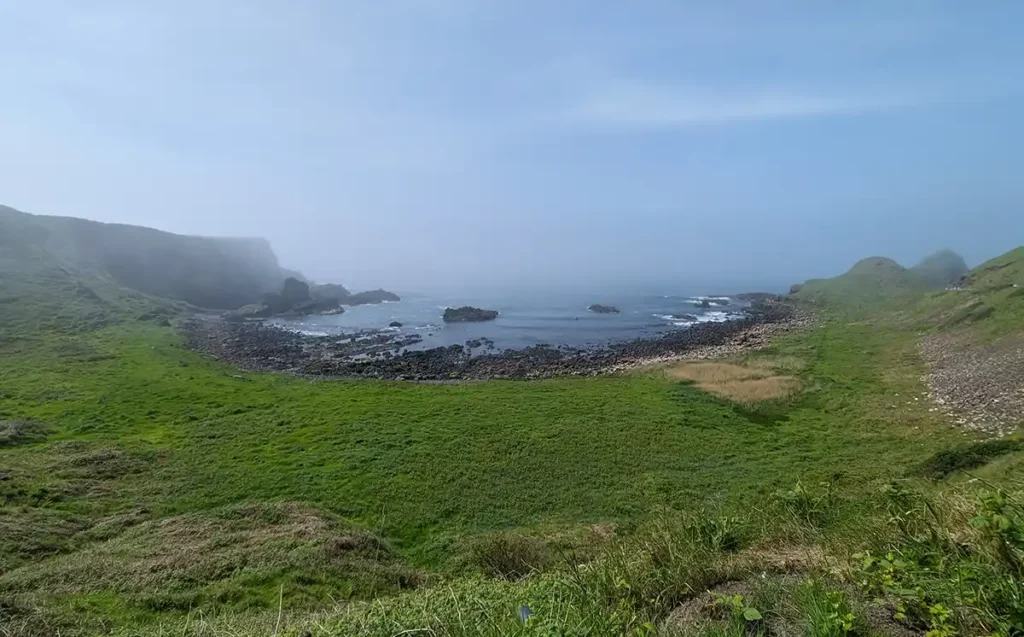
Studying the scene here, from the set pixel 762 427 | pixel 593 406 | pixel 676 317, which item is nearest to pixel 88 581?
pixel 593 406

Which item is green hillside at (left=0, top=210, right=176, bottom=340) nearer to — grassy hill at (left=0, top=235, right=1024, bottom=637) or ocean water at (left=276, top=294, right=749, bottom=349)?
grassy hill at (left=0, top=235, right=1024, bottom=637)

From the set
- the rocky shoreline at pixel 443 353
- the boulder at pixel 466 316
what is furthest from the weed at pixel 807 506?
the boulder at pixel 466 316


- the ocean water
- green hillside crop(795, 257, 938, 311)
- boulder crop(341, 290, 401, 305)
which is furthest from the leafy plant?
boulder crop(341, 290, 401, 305)

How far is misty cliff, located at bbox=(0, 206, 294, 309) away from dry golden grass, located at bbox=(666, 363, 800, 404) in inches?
3620

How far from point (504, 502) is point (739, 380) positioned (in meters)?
21.6

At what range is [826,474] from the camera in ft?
50.8

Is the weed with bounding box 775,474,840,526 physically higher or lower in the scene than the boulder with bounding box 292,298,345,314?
lower

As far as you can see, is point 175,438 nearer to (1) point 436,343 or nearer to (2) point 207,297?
(1) point 436,343

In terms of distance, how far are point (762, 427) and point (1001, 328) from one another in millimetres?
20000

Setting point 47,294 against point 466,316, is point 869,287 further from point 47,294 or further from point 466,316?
point 47,294

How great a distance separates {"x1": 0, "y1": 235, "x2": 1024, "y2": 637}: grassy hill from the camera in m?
4.00

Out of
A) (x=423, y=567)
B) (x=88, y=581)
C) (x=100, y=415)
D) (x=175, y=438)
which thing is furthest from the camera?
(x=100, y=415)

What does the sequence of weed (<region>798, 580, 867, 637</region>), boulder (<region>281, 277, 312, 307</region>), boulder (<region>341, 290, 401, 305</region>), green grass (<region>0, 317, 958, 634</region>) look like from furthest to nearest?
1. boulder (<region>341, 290, 401, 305</region>)
2. boulder (<region>281, 277, 312, 307</region>)
3. green grass (<region>0, 317, 958, 634</region>)
4. weed (<region>798, 580, 867, 637</region>)

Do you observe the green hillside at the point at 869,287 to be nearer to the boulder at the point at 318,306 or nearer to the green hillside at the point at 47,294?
the boulder at the point at 318,306
